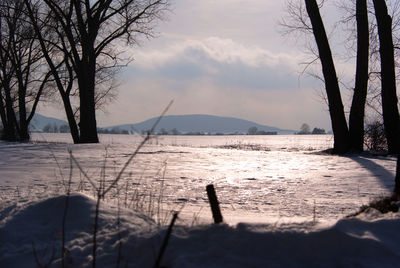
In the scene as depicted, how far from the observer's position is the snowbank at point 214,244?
6.97 ft

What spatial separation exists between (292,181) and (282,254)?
13.7 feet

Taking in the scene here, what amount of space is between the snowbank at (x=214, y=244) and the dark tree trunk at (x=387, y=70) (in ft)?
28.7

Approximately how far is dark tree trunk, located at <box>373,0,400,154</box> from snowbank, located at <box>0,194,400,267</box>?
8739mm

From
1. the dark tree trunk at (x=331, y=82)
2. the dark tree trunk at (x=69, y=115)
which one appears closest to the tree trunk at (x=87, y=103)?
the dark tree trunk at (x=69, y=115)

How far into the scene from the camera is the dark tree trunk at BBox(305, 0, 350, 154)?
1091 cm

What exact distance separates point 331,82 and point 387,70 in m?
1.65

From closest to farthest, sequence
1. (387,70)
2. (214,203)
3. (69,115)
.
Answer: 1. (214,203)
2. (387,70)
3. (69,115)

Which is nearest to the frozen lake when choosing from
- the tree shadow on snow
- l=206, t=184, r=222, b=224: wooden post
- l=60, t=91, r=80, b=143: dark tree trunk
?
the tree shadow on snow

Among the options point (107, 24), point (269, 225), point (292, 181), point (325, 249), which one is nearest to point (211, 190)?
point (269, 225)

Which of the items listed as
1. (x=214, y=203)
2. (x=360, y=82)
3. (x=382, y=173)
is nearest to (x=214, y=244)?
(x=214, y=203)

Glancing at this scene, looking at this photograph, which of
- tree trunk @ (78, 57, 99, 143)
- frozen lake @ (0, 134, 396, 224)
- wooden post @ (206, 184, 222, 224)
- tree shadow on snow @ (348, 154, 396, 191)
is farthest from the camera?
tree trunk @ (78, 57, 99, 143)

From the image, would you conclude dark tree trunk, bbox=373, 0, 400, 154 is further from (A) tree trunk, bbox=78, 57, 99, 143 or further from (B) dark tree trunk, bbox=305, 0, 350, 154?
(A) tree trunk, bbox=78, 57, 99, 143

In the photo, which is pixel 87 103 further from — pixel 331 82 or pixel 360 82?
pixel 360 82

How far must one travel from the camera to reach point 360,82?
1104 centimetres
